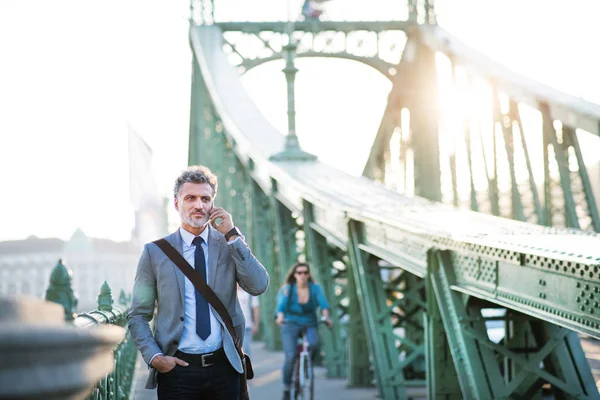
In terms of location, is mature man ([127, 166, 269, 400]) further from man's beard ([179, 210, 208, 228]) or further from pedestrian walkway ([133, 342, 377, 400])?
pedestrian walkway ([133, 342, 377, 400])

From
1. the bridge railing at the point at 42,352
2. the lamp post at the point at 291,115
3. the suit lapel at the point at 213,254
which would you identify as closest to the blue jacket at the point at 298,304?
the lamp post at the point at 291,115

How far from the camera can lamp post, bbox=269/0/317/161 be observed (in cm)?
1371

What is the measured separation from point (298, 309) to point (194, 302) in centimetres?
570

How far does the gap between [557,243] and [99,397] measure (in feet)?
8.07

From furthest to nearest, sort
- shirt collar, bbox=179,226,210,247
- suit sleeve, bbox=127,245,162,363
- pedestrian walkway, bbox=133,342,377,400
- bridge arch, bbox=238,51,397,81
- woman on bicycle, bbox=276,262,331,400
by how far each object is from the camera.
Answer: bridge arch, bbox=238,51,397,81, pedestrian walkway, bbox=133,342,377,400, woman on bicycle, bbox=276,262,331,400, shirt collar, bbox=179,226,210,247, suit sleeve, bbox=127,245,162,363

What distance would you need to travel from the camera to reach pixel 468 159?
15836 millimetres

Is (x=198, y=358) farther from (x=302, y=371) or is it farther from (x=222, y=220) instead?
(x=302, y=371)

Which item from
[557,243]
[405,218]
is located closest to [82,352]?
[557,243]

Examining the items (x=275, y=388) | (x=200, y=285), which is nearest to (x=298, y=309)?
(x=275, y=388)

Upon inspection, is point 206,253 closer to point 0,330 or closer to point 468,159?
point 0,330

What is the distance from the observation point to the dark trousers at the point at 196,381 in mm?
4137

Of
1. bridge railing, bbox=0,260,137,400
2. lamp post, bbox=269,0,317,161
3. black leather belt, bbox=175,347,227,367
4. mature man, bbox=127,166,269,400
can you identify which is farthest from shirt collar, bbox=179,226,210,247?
lamp post, bbox=269,0,317,161

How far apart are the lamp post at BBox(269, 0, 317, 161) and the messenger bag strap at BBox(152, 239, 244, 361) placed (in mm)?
9564

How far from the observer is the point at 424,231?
7.09 m
